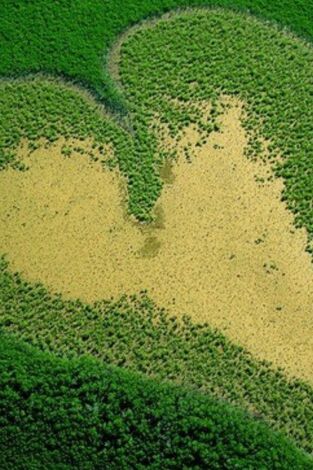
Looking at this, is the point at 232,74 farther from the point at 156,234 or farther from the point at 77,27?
the point at 156,234

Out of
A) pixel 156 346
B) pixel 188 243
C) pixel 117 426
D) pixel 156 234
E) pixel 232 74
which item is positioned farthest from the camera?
pixel 232 74

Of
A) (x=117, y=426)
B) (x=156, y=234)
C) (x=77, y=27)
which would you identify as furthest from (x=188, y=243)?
(x=77, y=27)

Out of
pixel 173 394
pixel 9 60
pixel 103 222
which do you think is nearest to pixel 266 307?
pixel 173 394

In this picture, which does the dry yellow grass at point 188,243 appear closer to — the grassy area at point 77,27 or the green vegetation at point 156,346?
the green vegetation at point 156,346

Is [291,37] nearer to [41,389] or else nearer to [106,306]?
[106,306]

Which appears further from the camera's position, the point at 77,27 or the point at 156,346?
the point at 77,27

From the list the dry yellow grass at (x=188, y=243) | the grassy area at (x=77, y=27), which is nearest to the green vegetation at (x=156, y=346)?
the dry yellow grass at (x=188, y=243)
